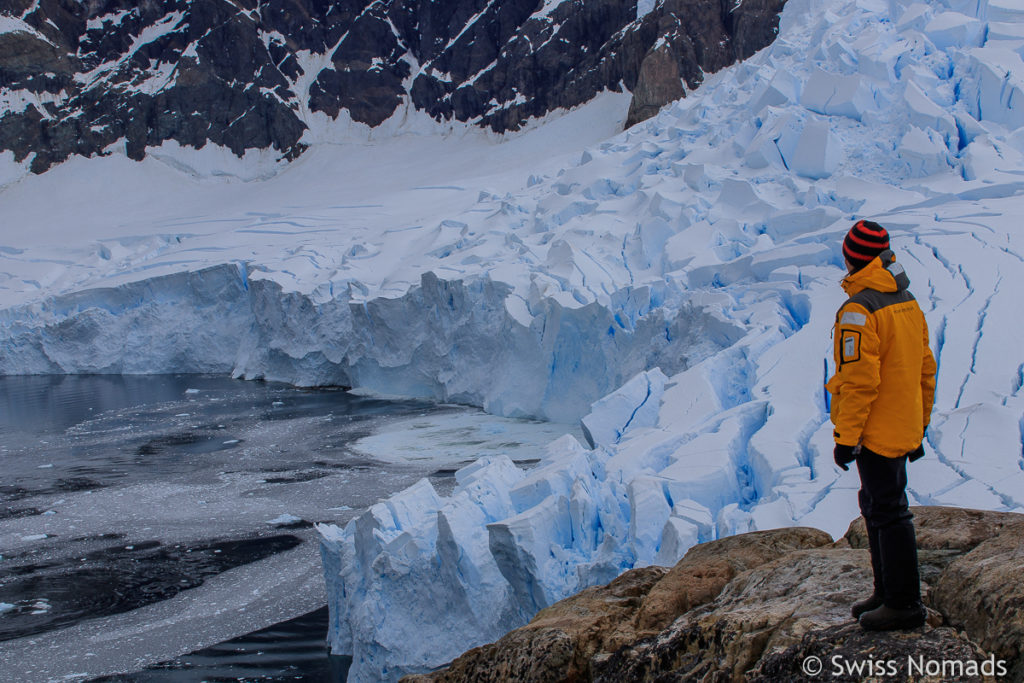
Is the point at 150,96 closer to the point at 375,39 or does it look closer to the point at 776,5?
the point at 375,39

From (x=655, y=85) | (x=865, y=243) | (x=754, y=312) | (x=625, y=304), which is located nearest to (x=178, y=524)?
(x=625, y=304)

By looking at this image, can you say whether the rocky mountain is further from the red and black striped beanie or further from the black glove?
the black glove

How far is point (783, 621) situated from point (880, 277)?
2.92 ft

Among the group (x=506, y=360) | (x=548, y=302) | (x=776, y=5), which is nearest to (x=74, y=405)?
(x=506, y=360)

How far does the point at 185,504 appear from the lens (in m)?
8.67

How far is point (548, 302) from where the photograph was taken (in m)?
10.7

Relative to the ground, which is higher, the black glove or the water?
the black glove

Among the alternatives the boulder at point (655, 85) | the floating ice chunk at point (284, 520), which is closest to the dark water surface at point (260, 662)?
the floating ice chunk at point (284, 520)

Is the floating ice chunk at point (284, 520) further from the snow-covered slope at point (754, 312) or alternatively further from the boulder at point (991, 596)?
the boulder at point (991, 596)

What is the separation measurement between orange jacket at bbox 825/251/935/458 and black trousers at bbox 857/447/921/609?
0.04m

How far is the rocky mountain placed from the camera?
95.1 feet

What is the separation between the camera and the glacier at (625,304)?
15.6 feet

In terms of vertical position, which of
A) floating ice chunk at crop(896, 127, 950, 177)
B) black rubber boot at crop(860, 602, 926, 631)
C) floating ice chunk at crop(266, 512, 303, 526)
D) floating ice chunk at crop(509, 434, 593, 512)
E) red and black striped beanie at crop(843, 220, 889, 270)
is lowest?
floating ice chunk at crop(266, 512, 303, 526)

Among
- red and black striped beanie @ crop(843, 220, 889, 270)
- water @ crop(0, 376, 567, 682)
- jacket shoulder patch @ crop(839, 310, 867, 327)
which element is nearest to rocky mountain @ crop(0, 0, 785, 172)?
water @ crop(0, 376, 567, 682)
